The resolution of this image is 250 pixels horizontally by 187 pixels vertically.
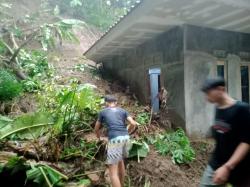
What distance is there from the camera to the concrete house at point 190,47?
6733 millimetres

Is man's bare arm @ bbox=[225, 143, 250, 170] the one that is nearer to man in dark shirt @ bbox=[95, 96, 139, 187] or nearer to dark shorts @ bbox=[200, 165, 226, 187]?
dark shorts @ bbox=[200, 165, 226, 187]

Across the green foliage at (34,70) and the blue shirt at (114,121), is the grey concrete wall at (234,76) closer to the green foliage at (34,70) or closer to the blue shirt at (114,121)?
the blue shirt at (114,121)

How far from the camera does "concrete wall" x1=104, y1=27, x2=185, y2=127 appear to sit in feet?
25.4

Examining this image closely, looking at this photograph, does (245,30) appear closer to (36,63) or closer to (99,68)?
(99,68)

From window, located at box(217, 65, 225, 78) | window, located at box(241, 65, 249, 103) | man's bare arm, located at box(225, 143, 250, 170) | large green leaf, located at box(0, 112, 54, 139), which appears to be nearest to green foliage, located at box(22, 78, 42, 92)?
large green leaf, located at box(0, 112, 54, 139)

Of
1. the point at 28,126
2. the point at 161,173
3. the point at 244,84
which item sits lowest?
the point at 161,173

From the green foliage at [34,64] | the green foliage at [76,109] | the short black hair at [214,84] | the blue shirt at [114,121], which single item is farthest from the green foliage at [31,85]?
the short black hair at [214,84]

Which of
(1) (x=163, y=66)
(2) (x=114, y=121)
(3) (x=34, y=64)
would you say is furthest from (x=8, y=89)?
(2) (x=114, y=121)

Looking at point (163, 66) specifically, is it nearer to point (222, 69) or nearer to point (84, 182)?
point (222, 69)

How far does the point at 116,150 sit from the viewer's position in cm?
514

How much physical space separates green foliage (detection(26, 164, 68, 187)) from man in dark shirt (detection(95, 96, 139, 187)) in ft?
3.04

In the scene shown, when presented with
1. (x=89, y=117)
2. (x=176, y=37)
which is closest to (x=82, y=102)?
(x=89, y=117)

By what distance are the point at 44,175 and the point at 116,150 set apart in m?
1.25

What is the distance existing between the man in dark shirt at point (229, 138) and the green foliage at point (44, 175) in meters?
2.94
